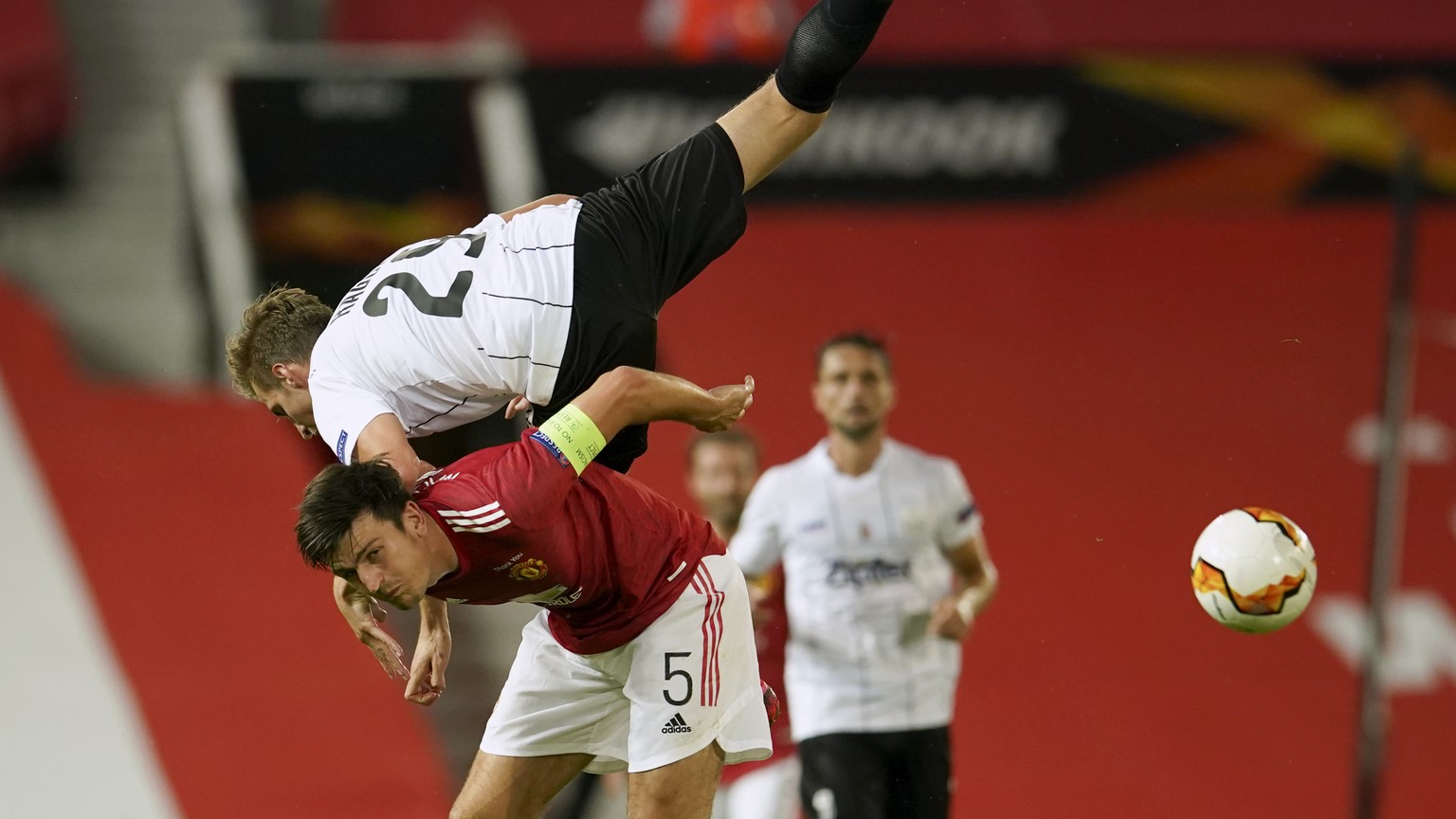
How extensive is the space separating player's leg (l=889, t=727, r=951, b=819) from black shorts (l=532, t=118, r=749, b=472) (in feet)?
5.94

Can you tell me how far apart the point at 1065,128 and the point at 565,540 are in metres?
6.97

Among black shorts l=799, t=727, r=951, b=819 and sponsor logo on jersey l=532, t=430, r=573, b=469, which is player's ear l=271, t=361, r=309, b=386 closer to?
sponsor logo on jersey l=532, t=430, r=573, b=469

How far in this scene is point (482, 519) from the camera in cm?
367

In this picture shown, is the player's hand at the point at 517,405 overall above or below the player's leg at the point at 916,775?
above

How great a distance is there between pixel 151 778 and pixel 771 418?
370cm

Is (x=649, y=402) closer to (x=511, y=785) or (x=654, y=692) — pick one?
(x=654, y=692)

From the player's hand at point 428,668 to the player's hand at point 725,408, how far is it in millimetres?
848

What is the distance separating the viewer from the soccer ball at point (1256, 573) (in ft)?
14.6

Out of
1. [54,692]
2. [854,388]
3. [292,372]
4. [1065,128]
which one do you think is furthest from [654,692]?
[1065,128]

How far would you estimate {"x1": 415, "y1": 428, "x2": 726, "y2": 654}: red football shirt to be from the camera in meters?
3.69

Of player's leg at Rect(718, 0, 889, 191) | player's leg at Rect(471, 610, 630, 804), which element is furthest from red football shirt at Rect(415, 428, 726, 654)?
player's leg at Rect(718, 0, 889, 191)

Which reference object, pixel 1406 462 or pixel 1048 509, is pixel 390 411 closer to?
pixel 1048 509

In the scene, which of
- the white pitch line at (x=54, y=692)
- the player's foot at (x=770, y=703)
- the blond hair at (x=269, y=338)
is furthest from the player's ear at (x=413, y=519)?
the white pitch line at (x=54, y=692)

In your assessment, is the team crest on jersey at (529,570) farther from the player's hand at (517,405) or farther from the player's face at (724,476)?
the player's face at (724,476)
